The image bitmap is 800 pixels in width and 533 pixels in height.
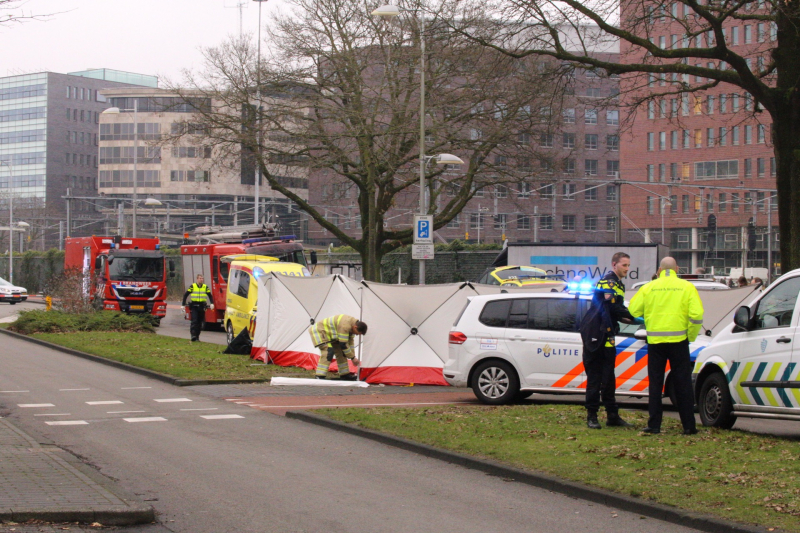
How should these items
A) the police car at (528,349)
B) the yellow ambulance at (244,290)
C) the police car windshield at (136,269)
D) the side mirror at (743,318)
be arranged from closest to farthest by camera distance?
the side mirror at (743,318) → the police car at (528,349) → the yellow ambulance at (244,290) → the police car windshield at (136,269)

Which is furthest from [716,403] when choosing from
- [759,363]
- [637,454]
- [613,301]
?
[637,454]

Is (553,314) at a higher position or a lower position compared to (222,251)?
lower

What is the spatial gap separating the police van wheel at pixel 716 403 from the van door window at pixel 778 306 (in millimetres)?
830

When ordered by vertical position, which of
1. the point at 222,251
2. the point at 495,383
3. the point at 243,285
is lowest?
the point at 495,383

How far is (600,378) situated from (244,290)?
53.1 feet

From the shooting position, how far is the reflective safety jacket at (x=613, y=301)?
10438 millimetres

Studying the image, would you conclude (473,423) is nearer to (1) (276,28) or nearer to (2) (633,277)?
(2) (633,277)

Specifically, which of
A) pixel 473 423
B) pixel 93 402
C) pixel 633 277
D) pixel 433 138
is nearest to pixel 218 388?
pixel 93 402

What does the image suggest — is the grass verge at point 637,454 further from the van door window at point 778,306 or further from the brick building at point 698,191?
the brick building at point 698,191

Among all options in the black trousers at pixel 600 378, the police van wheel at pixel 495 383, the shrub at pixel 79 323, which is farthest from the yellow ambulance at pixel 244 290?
the black trousers at pixel 600 378

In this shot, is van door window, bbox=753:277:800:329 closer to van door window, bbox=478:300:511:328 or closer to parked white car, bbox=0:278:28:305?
van door window, bbox=478:300:511:328

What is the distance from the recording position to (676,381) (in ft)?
32.7

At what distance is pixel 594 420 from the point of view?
34.2 ft

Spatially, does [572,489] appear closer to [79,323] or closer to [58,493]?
[58,493]
